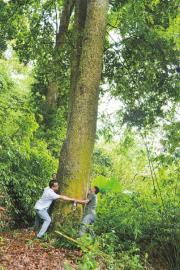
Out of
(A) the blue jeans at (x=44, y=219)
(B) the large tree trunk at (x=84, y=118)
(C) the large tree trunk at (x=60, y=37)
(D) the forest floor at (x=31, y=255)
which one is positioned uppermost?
(C) the large tree trunk at (x=60, y=37)

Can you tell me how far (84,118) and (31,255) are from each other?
11.4 ft

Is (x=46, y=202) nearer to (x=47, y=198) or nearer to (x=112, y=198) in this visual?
(x=47, y=198)

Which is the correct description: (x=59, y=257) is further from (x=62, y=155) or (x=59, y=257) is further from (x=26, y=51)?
(x=26, y=51)

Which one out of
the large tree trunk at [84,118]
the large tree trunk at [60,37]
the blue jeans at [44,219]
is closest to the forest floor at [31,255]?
the blue jeans at [44,219]

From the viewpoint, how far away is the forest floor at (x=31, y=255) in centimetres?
794

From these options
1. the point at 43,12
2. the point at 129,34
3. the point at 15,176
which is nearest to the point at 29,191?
the point at 15,176

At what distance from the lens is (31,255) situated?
335 inches

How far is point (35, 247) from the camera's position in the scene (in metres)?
9.12

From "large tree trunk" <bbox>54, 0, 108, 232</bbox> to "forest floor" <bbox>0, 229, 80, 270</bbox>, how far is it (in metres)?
1.02

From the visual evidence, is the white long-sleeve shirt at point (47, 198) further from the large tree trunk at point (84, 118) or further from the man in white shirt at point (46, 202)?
the large tree trunk at point (84, 118)

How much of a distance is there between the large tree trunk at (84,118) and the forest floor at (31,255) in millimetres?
1017

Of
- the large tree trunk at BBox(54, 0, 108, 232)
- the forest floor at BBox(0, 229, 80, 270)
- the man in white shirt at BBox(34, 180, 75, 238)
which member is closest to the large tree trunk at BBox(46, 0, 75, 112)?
the large tree trunk at BBox(54, 0, 108, 232)

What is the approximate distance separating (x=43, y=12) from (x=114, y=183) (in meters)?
7.75

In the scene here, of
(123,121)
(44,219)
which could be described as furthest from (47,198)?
(123,121)
